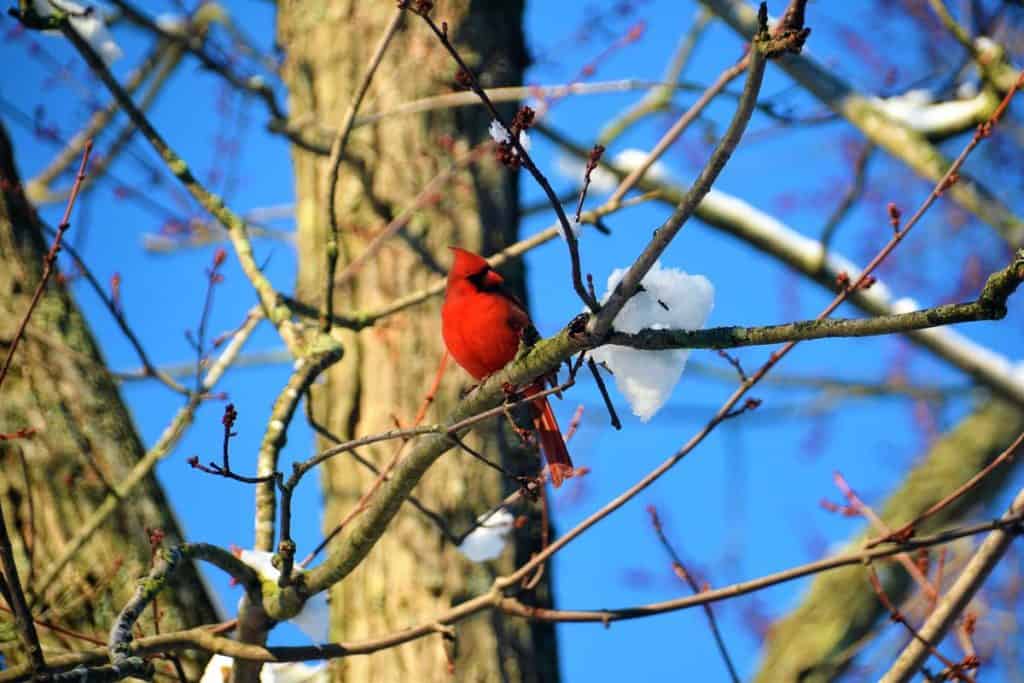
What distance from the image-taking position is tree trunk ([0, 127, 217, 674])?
3.13 m

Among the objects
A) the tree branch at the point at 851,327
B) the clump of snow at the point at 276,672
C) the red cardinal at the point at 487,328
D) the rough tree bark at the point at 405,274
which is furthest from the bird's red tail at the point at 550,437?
the tree branch at the point at 851,327

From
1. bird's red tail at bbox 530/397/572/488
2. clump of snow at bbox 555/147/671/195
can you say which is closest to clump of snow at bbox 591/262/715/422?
bird's red tail at bbox 530/397/572/488

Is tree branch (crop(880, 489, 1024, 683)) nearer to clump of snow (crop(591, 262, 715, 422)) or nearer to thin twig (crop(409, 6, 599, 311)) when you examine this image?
clump of snow (crop(591, 262, 715, 422))

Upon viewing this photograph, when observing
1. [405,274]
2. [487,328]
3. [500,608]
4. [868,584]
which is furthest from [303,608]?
[868,584]

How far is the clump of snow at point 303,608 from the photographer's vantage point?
2.49 metres

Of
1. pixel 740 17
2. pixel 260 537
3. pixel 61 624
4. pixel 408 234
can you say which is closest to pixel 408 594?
pixel 260 537

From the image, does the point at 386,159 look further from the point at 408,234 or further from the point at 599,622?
the point at 599,622

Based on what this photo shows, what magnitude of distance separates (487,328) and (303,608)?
94 centimetres

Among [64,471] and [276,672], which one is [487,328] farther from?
[64,471]

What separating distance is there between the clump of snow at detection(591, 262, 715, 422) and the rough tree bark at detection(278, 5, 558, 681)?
102 cm

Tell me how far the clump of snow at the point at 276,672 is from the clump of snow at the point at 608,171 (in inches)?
87.2

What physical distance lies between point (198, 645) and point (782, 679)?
219 cm

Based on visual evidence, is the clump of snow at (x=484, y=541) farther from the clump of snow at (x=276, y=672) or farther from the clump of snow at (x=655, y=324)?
the clump of snow at (x=655, y=324)

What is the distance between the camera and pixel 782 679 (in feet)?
12.3
